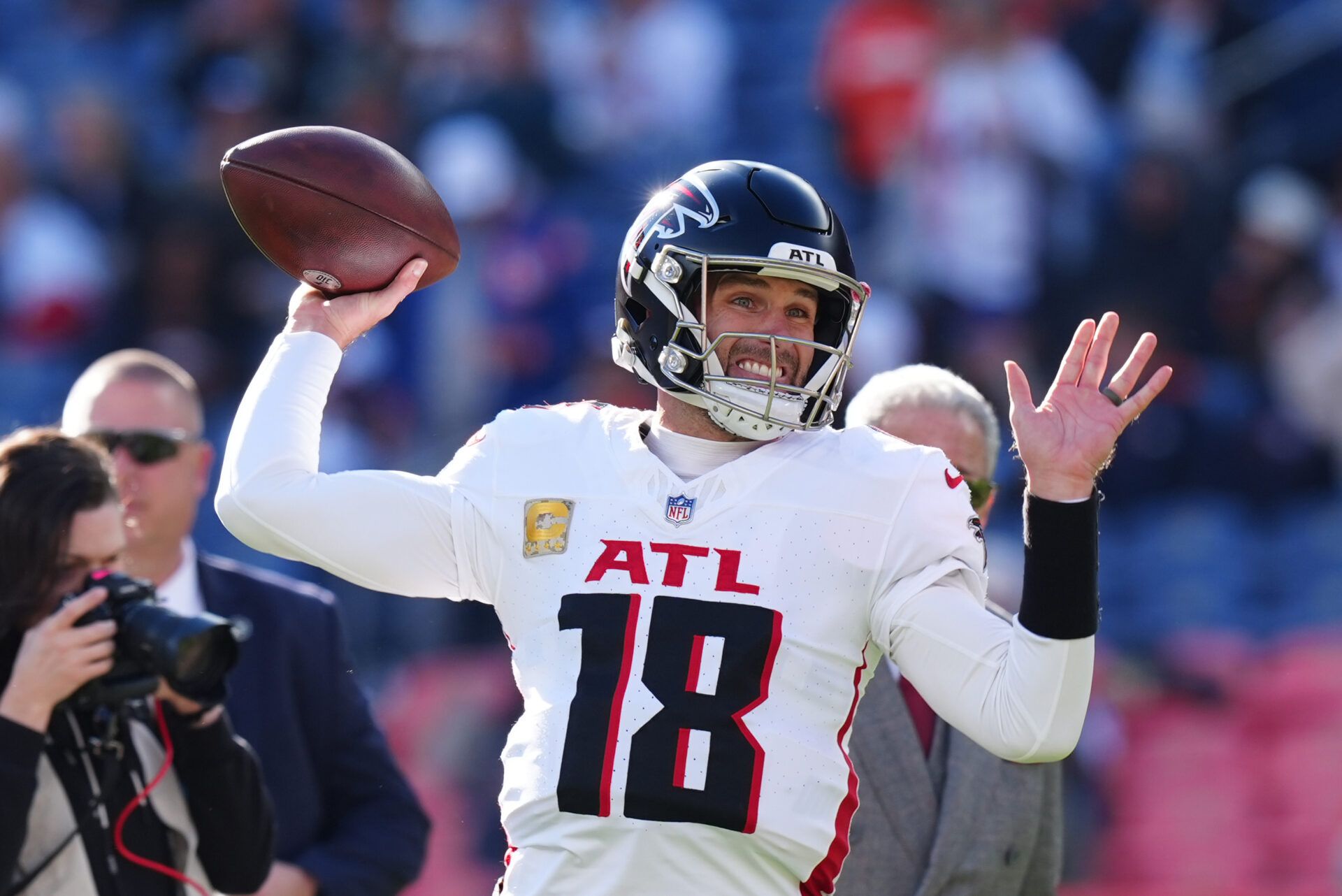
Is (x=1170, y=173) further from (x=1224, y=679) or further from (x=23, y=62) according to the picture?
(x=23, y=62)

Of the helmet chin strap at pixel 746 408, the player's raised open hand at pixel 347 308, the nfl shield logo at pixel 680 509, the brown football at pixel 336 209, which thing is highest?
the brown football at pixel 336 209

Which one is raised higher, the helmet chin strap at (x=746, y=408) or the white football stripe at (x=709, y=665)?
the helmet chin strap at (x=746, y=408)

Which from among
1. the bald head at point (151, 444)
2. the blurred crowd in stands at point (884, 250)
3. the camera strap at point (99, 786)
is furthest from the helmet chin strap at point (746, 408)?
the blurred crowd in stands at point (884, 250)

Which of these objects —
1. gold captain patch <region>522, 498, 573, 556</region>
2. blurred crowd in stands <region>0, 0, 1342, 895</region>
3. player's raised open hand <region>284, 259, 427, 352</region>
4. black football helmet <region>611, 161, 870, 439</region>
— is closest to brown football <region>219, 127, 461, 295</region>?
player's raised open hand <region>284, 259, 427, 352</region>

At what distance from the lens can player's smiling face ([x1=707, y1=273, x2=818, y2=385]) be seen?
2.59 metres

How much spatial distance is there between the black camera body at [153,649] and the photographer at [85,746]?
2 cm

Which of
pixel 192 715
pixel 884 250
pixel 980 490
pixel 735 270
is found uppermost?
pixel 884 250

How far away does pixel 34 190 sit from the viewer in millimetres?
8508

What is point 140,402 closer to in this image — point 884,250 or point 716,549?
point 716,549

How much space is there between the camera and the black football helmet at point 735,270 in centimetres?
255

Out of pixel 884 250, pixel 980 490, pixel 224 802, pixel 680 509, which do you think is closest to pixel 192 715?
pixel 224 802

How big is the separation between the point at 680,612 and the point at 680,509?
0.16 metres

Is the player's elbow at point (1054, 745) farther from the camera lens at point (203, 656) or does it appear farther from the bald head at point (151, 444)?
the bald head at point (151, 444)

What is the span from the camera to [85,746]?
3066mm
